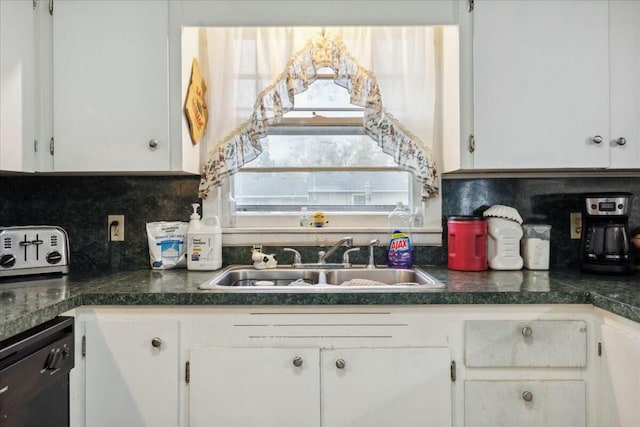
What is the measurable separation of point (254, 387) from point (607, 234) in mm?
1528

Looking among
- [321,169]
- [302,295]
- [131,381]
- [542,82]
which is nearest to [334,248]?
[321,169]

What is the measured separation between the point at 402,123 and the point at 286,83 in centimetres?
58

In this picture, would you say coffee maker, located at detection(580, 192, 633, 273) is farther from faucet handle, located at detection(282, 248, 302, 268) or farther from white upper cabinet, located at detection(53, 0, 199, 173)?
white upper cabinet, located at detection(53, 0, 199, 173)

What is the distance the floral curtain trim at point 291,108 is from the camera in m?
1.88

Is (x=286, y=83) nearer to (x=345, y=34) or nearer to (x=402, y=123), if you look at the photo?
(x=345, y=34)

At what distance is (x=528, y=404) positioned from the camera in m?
1.38

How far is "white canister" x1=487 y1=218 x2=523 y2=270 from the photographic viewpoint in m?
1.81

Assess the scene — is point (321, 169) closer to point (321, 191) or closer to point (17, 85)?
point (321, 191)

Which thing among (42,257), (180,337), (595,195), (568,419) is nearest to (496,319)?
(568,419)

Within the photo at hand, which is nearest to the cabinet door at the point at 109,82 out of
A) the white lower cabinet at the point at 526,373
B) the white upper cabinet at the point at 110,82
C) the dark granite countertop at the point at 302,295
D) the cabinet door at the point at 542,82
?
the white upper cabinet at the point at 110,82

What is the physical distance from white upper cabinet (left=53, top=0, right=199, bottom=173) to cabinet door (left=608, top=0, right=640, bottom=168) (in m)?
1.80

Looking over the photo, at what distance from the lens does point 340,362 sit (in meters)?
1.39

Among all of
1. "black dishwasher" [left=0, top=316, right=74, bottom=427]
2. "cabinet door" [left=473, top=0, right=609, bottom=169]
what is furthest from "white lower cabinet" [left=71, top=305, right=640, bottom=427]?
"cabinet door" [left=473, top=0, right=609, bottom=169]

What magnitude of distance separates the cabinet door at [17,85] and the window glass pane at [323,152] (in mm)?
944
